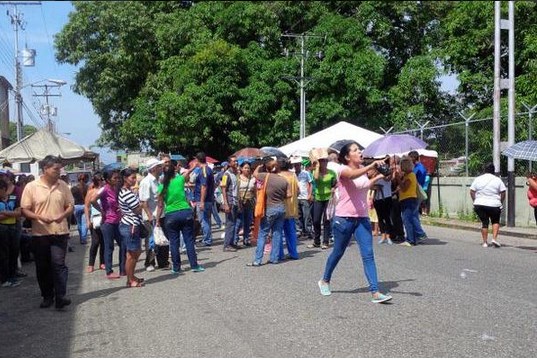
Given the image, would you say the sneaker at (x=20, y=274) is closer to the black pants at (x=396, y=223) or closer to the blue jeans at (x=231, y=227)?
the blue jeans at (x=231, y=227)

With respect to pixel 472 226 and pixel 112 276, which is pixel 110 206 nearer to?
pixel 112 276

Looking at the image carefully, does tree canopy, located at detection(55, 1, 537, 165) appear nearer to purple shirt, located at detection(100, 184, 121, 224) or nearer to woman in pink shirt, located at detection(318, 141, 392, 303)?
purple shirt, located at detection(100, 184, 121, 224)

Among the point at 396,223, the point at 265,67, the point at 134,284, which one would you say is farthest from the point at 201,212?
the point at 265,67

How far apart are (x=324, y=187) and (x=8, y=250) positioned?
593cm

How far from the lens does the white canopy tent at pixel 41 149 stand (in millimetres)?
17672

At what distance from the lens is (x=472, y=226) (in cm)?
1606

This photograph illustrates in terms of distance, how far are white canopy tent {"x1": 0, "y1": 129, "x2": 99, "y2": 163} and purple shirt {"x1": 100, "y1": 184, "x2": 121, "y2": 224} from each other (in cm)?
821

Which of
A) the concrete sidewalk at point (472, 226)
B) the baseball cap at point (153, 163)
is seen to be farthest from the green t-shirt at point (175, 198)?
the concrete sidewalk at point (472, 226)

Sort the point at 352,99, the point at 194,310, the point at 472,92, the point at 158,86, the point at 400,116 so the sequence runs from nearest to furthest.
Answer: the point at 194,310, the point at 472,92, the point at 400,116, the point at 352,99, the point at 158,86

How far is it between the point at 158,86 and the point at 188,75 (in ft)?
9.30

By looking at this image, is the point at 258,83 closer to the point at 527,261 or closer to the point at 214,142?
the point at 214,142

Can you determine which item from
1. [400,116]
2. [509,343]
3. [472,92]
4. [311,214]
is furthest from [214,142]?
[509,343]

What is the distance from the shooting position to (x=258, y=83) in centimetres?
2962

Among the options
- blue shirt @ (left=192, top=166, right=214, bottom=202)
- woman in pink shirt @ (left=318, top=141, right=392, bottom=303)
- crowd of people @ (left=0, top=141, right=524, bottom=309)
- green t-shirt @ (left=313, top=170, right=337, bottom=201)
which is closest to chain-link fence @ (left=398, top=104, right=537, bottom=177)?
crowd of people @ (left=0, top=141, right=524, bottom=309)
